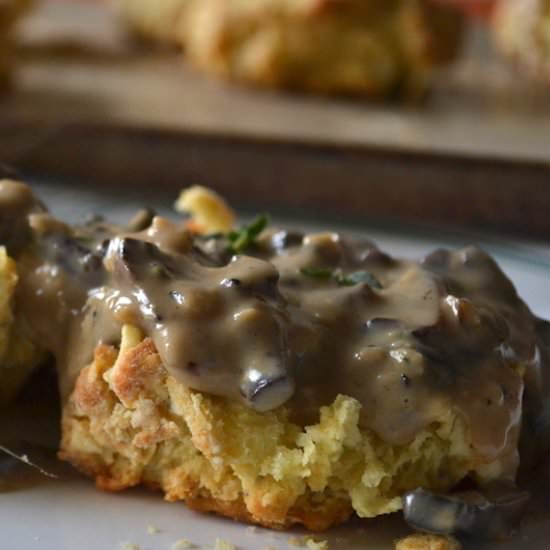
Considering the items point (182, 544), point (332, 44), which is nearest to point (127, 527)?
point (182, 544)

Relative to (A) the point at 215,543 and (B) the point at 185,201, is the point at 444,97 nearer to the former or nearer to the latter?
(B) the point at 185,201

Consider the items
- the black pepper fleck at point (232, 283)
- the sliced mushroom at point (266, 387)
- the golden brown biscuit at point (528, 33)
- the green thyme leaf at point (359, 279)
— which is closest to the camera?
the sliced mushroom at point (266, 387)

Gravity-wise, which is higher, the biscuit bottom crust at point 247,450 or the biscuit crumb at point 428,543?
the biscuit bottom crust at point 247,450

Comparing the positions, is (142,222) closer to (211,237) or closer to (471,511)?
(211,237)

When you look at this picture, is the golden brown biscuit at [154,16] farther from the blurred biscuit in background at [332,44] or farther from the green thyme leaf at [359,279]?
the green thyme leaf at [359,279]

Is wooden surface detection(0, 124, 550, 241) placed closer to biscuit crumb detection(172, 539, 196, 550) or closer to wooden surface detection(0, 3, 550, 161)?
wooden surface detection(0, 3, 550, 161)

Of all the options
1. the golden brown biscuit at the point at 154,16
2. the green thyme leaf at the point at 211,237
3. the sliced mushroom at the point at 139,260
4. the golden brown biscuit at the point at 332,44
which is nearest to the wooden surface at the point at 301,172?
the golden brown biscuit at the point at 332,44
